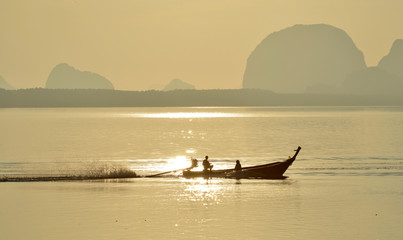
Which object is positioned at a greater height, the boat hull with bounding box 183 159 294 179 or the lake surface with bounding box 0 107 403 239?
the boat hull with bounding box 183 159 294 179

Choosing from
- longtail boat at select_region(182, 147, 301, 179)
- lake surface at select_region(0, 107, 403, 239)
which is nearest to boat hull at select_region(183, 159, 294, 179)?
longtail boat at select_region(182, 147, 301, 179)

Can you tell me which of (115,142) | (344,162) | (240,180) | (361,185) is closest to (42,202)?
(240,180)

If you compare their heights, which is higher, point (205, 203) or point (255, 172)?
point (255, 172)

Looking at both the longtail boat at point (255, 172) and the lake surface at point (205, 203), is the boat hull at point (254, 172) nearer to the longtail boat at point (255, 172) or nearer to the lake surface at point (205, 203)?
the longtail boat at point (255, 172)

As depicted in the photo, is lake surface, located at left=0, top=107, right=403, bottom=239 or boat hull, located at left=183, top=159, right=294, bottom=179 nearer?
lake surface, located at left=0, top=107, right=403, bottom=239

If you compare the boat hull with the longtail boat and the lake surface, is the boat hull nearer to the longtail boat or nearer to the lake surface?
the longtail boat

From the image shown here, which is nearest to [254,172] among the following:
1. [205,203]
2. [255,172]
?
[255,172]

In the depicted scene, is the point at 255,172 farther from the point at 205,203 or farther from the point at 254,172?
the point at 205,203

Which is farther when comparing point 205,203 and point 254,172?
point 254,172

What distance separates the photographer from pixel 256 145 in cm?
11412

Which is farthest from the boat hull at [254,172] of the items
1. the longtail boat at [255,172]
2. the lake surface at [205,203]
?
the lake surface at [205,203]

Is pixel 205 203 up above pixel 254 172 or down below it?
below

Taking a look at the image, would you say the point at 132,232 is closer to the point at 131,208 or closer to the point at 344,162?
the point at 131,208

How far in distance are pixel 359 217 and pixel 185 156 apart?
177ft
